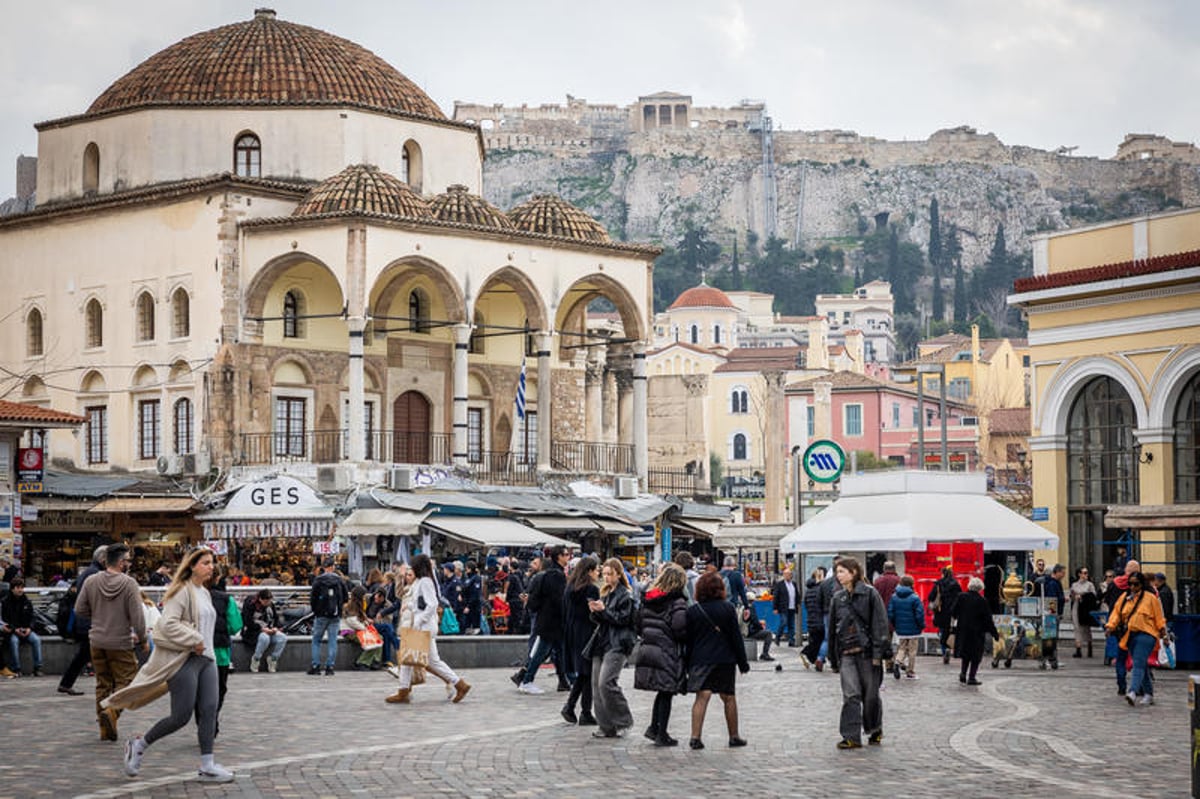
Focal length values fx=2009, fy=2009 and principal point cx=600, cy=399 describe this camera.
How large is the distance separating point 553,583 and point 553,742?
3869mm

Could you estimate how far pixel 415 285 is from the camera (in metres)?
43.8

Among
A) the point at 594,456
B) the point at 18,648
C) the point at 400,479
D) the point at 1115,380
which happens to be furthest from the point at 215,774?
the point at 594,456

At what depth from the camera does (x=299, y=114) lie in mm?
43969

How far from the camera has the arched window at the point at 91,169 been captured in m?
44.8

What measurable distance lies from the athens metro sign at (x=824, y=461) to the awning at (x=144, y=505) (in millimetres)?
15384

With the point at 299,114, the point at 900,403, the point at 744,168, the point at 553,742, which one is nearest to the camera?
the point at 553,742

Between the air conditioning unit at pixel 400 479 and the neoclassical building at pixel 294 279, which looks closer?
the air conditioning unit at pixel 400 479

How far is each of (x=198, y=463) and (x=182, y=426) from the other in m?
1.75

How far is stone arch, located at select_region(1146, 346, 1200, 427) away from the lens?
29938 millimetres

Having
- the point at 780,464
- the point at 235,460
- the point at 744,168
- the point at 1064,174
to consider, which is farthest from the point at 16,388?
the point at 1064,174

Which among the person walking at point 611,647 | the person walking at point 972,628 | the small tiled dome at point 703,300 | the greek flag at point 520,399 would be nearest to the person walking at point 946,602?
the person walking at point 972,628

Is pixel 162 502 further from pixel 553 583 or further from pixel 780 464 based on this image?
pixel 553 583

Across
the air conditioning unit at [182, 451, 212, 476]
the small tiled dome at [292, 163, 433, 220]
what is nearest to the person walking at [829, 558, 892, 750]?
the small tiled dome at [292, 163, 433, 220]

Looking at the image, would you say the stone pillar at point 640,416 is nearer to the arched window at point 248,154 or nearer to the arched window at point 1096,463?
the arched window at point 248,154
